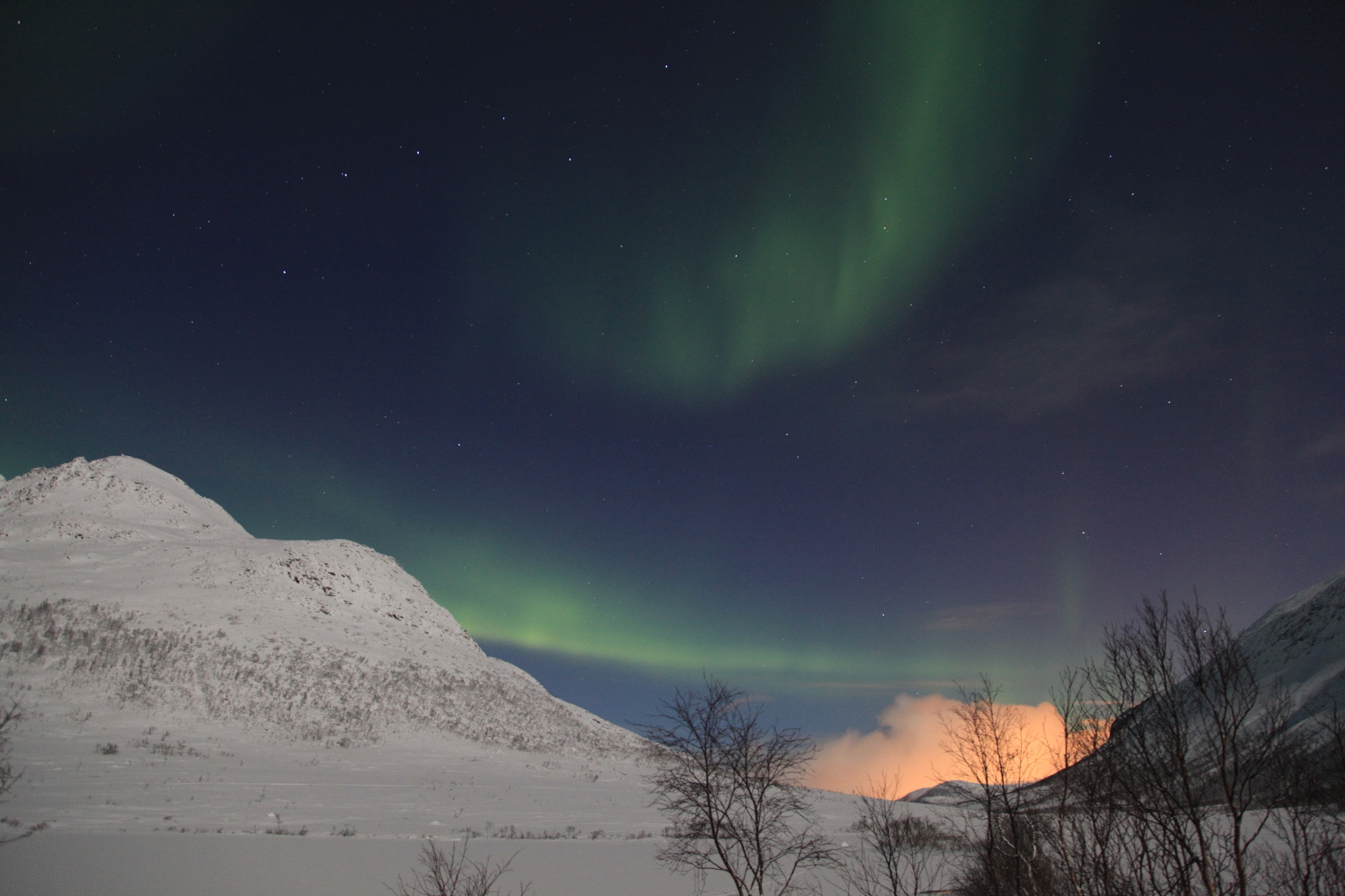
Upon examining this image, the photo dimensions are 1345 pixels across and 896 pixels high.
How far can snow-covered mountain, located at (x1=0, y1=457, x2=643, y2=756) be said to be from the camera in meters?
63.8

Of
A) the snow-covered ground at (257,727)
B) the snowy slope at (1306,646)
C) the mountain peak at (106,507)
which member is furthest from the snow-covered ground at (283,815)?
the snowy slope at (1306,646)

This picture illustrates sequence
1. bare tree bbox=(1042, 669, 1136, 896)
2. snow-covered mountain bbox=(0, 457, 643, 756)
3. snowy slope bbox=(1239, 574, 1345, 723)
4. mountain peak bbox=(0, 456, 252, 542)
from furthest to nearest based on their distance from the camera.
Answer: mountain peak bbox=(0, 456, 252, 542)
snowy slope bbox=(1239, 574, 1345, 723)
snow-covered mountain bbox=(0, 457, 643, 756)
bare tree bbox=(1042, 669, 1136, 896)

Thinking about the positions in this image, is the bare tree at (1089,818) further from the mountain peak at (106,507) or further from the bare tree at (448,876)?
the mountain peak at (106,507)

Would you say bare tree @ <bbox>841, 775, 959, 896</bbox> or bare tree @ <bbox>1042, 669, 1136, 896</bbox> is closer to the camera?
bare tree @ <bbox>1042, 669, 1136, 896</bbox>

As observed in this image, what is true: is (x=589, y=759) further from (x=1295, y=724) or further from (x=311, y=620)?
(x=1295, y=724)

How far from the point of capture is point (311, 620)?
88.1m

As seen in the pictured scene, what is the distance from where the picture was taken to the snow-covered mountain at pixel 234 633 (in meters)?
63.8

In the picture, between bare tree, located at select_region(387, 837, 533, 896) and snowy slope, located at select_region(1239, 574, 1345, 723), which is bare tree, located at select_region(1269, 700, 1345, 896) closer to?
bare tree, located at select_region(387, 837, 533, 896)

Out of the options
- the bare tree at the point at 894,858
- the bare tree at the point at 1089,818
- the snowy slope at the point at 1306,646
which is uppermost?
the snowy slope at the point at 1306,646

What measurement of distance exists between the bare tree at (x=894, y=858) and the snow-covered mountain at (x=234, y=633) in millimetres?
48058

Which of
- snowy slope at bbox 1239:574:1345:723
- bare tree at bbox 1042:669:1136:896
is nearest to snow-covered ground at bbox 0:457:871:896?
bare tree at bbox 1042:669:1136:896

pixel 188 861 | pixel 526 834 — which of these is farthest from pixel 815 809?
pixel 188 861

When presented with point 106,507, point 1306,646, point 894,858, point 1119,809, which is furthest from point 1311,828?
point 106,507

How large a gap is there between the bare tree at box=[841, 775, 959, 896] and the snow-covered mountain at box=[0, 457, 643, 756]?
48058mm
